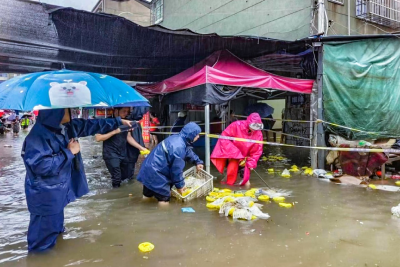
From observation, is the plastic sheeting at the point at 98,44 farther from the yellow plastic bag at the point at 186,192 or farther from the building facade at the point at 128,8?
the building facade at the point at 128,8

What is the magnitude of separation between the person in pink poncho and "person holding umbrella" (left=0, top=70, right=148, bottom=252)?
3494 millimetres

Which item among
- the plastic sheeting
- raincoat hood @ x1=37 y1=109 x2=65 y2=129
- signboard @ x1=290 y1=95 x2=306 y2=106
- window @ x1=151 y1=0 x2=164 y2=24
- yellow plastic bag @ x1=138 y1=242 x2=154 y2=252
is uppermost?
window @ x1=151 y1=0 x2=164 y2=24

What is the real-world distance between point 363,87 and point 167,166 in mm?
5980

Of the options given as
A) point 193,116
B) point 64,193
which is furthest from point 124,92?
point 193,116

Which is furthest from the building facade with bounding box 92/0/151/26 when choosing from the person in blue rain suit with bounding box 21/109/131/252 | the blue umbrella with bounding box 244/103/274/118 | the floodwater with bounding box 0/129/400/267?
the person in blue rain suit with bounding box 21/109/131/252

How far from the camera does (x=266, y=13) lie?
1082 centimetres

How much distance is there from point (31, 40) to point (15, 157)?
6870mm

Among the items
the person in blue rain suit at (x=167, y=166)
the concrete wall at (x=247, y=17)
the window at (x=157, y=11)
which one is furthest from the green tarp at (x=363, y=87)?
the window at (x=157, y=11)

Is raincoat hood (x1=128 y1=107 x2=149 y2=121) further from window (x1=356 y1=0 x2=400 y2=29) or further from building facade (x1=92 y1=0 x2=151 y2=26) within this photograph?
building facade (x1=92 y1=0 x2=151 y2=26)

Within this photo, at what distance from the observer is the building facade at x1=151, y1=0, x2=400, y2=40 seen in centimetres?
982

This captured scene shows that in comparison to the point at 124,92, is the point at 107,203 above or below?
below

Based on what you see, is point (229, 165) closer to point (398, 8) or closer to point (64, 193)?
point (64, 193)

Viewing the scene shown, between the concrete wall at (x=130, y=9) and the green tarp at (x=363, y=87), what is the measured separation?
1642 cm

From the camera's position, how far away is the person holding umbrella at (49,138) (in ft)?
9.91
